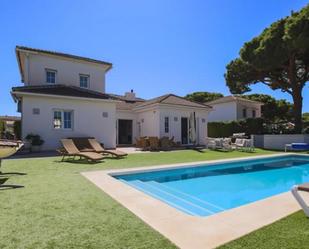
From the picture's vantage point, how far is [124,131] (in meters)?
26.9

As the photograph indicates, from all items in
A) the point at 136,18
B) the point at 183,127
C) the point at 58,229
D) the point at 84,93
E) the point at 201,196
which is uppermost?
the point at 136,18

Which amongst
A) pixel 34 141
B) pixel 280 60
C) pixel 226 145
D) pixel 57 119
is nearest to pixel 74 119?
pixel 57 119

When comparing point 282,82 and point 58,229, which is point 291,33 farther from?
point 58,229

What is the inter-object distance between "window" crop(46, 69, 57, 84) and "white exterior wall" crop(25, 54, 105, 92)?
0.24 metres

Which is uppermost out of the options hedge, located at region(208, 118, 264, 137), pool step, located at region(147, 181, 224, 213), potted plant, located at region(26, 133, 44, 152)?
hedge, located at region(208, 118, 264, 137)

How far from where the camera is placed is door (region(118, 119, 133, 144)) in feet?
86.3

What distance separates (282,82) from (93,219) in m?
28.0

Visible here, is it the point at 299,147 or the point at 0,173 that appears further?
the point at 299,147

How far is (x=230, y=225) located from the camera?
3.96 metres

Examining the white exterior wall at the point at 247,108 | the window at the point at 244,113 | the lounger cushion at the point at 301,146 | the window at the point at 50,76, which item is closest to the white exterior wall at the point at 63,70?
the window at the point at 50,76

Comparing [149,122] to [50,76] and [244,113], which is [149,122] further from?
[244,113]

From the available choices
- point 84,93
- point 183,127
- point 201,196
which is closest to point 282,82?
point 183,127

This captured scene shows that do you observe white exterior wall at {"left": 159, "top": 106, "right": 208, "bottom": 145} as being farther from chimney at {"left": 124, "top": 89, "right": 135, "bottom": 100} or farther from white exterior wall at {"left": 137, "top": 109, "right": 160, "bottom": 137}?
chimney at {"left": 124, "top": 89, "right": 135, "bottom": 100}

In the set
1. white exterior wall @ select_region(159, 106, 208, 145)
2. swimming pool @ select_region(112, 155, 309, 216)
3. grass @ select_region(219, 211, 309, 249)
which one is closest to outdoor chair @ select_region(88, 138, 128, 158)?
swimming pool @ select_region(112, 155, 309, 216)
